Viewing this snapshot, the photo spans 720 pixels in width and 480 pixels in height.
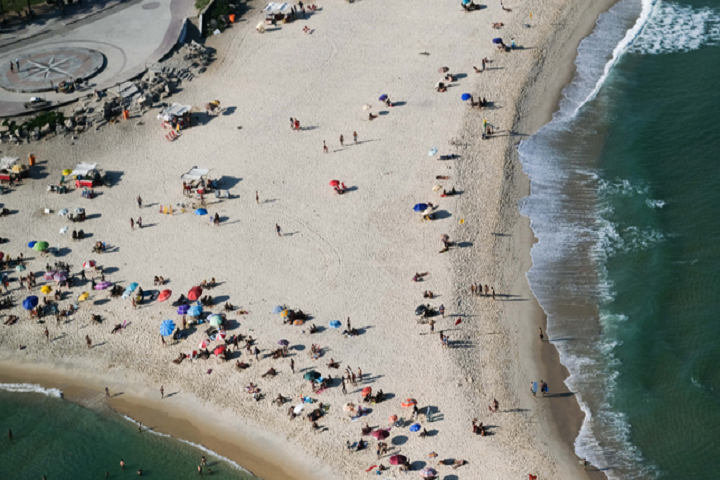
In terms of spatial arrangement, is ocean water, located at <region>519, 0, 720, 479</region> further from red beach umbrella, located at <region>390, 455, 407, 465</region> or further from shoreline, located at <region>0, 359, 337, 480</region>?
shoreline, located at <region>0, 359, 337, 480</region>

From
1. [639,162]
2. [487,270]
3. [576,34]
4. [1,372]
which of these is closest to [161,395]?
[1,372]

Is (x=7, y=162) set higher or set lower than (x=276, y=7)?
lower

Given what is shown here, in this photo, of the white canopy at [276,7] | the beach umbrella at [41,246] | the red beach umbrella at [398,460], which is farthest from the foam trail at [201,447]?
the white canopy at [276,7]

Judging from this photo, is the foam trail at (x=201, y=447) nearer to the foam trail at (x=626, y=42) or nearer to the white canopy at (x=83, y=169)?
the white canopy at (x=83, y=169)

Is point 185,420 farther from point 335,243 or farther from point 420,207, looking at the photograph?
point 420,207

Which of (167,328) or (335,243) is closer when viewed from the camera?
(167,328)

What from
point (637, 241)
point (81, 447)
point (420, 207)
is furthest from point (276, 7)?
point (81, 447)
